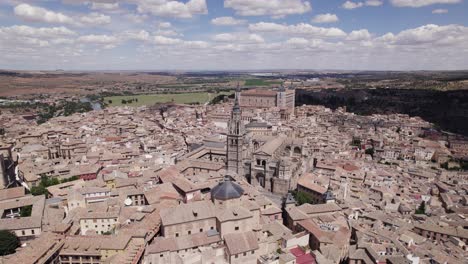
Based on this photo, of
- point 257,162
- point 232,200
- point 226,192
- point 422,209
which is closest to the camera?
point 226,192

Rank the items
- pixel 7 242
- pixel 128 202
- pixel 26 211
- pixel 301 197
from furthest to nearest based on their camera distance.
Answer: pixel 301 197, pixel 128 202, pixel 26 211, pixel 7 242

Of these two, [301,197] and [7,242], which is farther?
[301,197]

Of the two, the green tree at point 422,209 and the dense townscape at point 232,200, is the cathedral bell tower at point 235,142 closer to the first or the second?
the dense townscape at point 232,200

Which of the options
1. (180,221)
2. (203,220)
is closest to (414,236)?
(203,220)

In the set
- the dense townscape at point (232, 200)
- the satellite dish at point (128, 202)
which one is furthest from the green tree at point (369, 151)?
the satellite dish at point (128, 202)

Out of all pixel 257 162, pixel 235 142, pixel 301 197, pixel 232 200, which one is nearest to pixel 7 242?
pixel 232 200

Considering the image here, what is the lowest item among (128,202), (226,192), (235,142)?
(128,202)

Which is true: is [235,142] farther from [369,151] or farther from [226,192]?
[369,151]

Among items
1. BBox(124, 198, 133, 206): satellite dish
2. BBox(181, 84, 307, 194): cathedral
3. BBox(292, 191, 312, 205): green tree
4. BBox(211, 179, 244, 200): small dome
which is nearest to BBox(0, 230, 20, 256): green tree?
BBox(124, 198, 133, 206): satellite dish
